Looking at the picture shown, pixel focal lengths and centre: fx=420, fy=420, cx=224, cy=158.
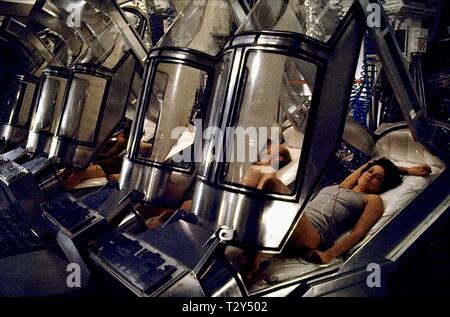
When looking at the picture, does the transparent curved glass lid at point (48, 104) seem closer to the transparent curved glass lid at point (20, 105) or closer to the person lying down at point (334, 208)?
the transparent curved glass lid at point (20, 105)

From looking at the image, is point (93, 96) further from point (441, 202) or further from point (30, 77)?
point (441, 202)

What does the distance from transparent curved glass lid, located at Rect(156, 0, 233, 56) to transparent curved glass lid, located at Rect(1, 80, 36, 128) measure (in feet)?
17.3

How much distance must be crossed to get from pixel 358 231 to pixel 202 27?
2.34m

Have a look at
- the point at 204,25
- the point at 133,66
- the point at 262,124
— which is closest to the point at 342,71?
the point at 262,124

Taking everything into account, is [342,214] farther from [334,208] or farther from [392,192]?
[392,192]

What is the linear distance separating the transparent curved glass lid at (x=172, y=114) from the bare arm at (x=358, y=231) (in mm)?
1632

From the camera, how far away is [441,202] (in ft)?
8.72

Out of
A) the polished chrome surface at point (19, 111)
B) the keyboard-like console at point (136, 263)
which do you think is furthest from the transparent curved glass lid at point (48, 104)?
the keyboard-like console at point (136, 263)

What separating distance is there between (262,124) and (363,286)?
1045 mm

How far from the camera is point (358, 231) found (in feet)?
8.63

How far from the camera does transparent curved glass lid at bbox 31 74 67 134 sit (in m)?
6.34

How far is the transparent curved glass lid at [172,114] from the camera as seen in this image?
12.3 ft

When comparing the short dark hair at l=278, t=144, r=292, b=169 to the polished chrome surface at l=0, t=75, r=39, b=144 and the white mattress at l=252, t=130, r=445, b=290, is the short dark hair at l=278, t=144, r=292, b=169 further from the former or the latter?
the polished chrome surface at l=0, t=75, r=39, b=144

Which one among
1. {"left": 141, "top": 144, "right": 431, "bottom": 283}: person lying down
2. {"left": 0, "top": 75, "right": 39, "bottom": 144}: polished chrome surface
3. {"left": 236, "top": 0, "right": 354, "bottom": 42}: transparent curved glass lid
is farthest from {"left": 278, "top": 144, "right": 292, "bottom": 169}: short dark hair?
{"left": 0, "top": 75, "right": 39, "bottom": 144}: polished chrome surface
